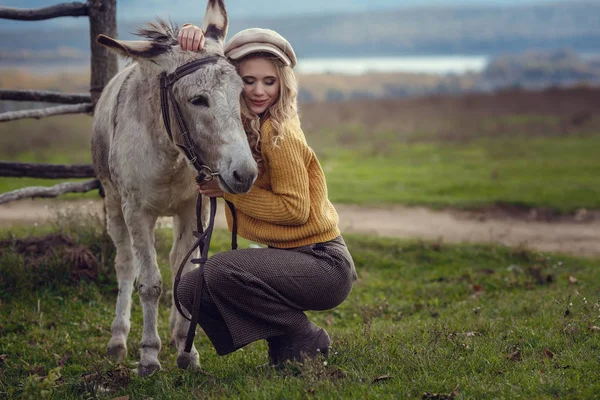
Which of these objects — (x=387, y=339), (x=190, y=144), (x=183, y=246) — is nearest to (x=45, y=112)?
(x=183, y=246)

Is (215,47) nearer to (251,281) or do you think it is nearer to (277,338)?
(251,281)

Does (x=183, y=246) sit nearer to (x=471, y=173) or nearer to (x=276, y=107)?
(x=276, y=107)

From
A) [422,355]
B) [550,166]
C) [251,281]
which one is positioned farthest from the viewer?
[550,166]

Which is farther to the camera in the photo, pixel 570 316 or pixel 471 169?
pixel 471 169

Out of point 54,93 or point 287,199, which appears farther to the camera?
point 54,93

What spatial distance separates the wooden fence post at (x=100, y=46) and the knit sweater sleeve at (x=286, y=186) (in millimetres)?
3034

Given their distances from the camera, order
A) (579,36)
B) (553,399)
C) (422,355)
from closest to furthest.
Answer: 1. (553,399)
2. (422,355)
3. (579,36)

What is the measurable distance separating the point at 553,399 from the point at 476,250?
183 inches

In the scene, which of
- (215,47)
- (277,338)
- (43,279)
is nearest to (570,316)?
(277,338)

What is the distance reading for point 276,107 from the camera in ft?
12.2

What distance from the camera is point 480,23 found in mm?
116438

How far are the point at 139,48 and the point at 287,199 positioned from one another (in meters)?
1.27

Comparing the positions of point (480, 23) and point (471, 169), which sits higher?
point (480, 23)

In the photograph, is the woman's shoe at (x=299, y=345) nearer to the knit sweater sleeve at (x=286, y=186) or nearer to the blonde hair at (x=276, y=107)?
the knit sweater sleeve at (x=286, y=186)
